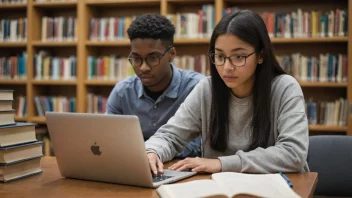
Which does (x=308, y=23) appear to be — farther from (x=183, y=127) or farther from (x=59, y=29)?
(x=59, y=29)

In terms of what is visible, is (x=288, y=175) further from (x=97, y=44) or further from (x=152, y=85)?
(x=97, y=44)

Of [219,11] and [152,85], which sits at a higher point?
[219,11]

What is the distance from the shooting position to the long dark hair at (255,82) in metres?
1.60

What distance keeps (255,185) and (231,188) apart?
7 cm

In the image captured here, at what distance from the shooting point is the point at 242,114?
67.3 inches

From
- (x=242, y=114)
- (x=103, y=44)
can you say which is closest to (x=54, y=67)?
(x=103, y=44)

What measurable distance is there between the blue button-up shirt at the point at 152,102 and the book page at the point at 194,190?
1.05m

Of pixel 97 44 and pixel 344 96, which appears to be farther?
pixel 97 44

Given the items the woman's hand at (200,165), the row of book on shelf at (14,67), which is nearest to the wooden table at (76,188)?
the woman's hand at (200,165)

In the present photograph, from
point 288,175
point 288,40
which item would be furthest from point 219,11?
point 288,175

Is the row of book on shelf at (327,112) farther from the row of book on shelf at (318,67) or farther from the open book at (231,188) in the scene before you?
the open book at (231,188)

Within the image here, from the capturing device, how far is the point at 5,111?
1440mm

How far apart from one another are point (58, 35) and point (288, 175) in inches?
128

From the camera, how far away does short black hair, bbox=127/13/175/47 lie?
222cm
